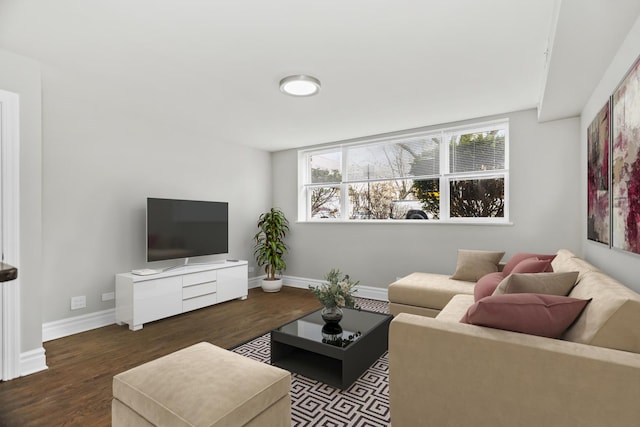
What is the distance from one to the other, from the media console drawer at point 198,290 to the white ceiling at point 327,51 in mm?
2135

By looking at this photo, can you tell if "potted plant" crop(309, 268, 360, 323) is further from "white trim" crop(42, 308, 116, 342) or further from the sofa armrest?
"white trim" crop(42, 308, 116, 342)

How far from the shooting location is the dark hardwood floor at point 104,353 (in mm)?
2031

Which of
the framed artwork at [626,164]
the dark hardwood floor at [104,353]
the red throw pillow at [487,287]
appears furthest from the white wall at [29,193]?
the framed artwork at [626,164]

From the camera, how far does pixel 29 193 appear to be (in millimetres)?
2574

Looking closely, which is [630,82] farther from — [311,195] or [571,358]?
[311,195]

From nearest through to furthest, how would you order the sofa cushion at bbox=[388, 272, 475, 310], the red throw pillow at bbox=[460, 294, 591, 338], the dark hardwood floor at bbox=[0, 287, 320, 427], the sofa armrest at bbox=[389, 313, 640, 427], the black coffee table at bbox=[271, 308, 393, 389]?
the sofa armrest at bbox=[389, 313, 640, 427] → the red throw pillow at bbox=[460, 294, 591, 338] → the dark hardwood floor at bbox=[0, 287, 320, 427] → the black coffee table at bbox=[271, 308, 393, 389] → the sofa cushion at bbox=[388, 272, 475, 310]

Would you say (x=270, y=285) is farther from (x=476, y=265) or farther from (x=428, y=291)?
(x=476, y=265)

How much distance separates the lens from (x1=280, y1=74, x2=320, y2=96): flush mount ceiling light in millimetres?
2820

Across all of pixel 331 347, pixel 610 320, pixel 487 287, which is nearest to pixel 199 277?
pixel 331 347

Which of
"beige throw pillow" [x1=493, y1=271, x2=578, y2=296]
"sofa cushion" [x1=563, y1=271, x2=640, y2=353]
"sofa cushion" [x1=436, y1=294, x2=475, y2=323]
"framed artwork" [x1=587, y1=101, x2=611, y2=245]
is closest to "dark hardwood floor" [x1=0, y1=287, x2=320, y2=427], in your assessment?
"sofa cushion" [x1=436, y1=294, x2=475, y2=323]

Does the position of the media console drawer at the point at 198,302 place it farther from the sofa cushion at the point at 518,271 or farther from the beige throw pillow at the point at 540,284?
the beige throw pillow at the point at 540,284

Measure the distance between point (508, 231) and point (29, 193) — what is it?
4741 millimetres

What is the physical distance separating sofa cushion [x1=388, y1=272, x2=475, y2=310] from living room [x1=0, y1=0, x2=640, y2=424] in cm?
88

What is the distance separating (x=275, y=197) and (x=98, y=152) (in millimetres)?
2878
